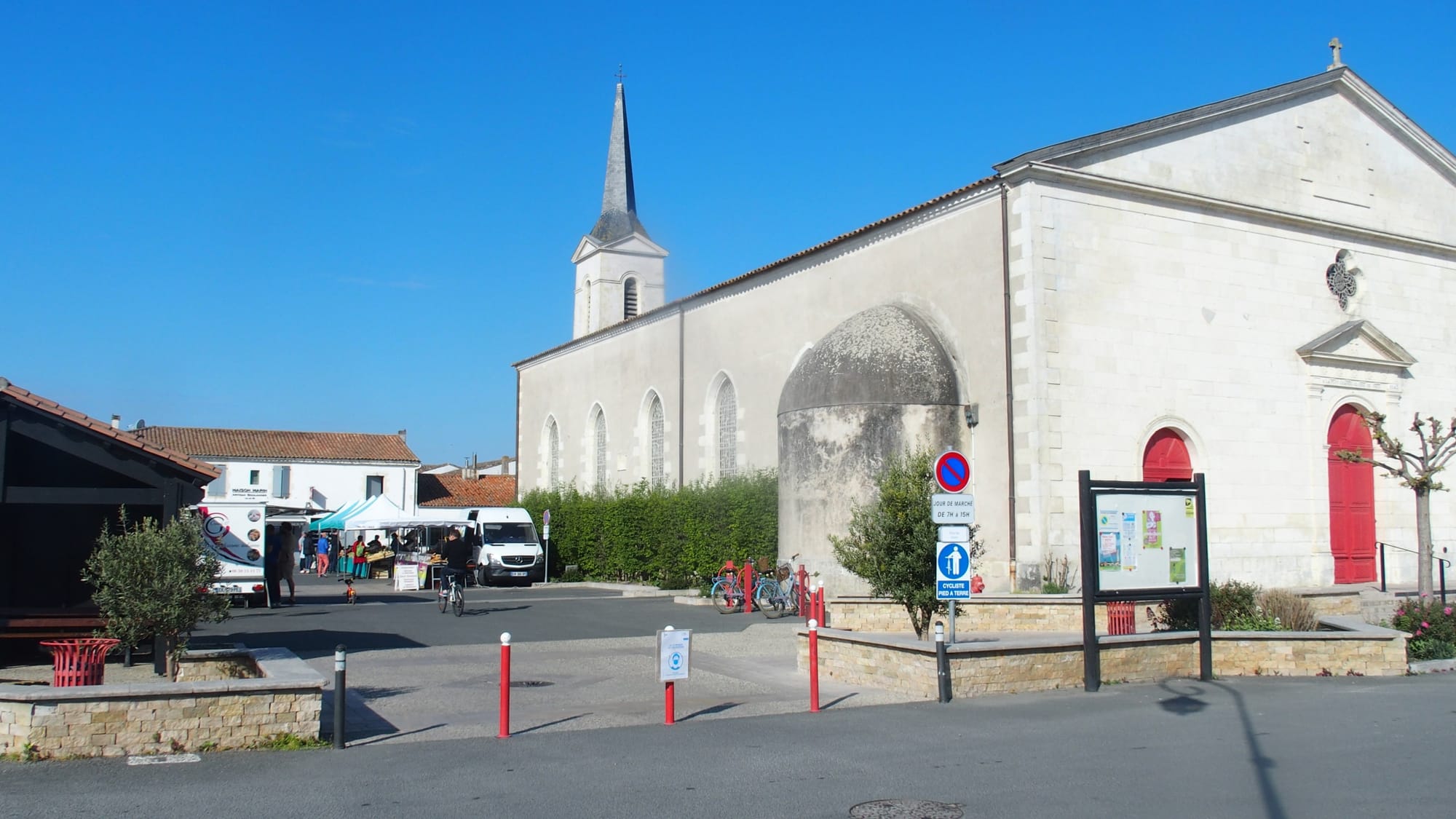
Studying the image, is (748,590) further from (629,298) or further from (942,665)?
(629,298)

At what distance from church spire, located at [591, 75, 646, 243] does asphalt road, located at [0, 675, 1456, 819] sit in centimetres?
3633

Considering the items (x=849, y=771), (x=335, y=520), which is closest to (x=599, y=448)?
(x=335, y=520)

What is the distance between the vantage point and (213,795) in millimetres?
7723

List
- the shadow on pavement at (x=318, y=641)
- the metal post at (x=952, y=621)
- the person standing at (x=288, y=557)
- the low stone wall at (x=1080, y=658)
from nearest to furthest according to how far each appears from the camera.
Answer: the low stone wall at (x=1080, y=658), the metal post at (x=952, y=621), the shadow on pavement at (x=318, y=641), the person standing at (x=288, y=557)

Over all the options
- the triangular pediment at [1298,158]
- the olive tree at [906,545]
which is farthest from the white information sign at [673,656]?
the triangular pediment at [1298,158]

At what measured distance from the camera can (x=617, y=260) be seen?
45.5 meters

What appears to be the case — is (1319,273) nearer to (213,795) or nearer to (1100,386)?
(1100,386)

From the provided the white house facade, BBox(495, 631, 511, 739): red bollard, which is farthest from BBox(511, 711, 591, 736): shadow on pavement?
the white house facade

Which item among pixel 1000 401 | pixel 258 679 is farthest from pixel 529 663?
pixel 1000 401

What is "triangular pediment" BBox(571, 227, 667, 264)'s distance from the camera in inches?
1788

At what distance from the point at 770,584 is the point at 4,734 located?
49.7ft

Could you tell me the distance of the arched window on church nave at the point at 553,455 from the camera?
146 ft

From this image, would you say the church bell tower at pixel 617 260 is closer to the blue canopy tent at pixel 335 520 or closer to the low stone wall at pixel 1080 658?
the blue canopy tent at pixel 335 520

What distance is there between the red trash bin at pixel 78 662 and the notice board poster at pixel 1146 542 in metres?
9.69
